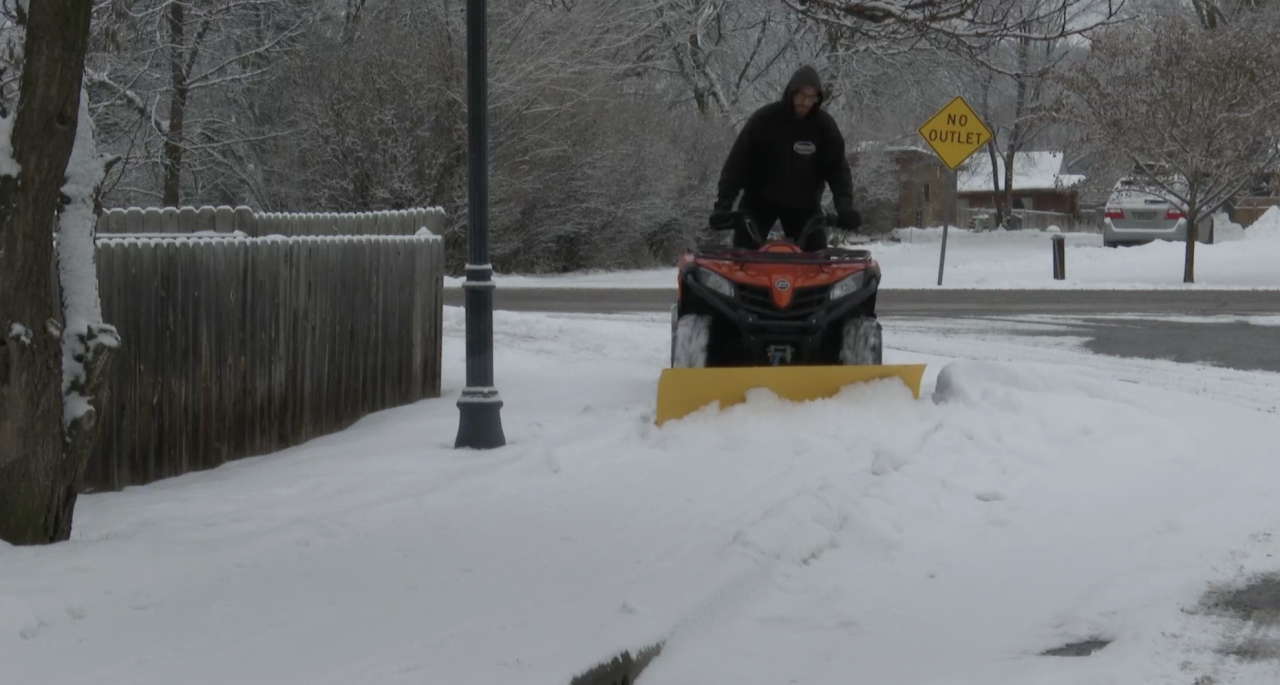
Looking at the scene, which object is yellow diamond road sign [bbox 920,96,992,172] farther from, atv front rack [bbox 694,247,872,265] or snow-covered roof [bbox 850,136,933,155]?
snow-covered roof [bbox 850,136,933,155]

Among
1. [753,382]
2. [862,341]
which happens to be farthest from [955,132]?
[753,382]

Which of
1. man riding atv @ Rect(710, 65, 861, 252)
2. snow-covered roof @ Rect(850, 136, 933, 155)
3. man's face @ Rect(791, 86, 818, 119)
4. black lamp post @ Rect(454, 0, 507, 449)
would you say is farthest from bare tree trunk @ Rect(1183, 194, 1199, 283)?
black lamp post @ Rect(454, 0, 507, 449)

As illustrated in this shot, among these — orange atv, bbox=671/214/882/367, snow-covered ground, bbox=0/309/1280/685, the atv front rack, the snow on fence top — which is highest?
the snow on fence top

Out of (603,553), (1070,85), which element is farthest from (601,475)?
(1070,85)

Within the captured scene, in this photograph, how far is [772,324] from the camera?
9719 millimetres

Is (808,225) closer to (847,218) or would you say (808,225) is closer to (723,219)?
(847,218)

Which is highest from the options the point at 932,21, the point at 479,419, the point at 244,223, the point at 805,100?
the point at 932,21

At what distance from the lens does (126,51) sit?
961 inches

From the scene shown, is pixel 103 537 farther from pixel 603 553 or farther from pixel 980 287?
pixel 980 287

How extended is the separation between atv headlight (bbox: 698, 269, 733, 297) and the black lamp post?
4.97 feet

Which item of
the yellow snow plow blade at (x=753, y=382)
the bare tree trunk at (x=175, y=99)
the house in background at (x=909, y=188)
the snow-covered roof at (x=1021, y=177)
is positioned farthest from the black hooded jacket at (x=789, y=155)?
the snow-covered roof at (x=1021, y=177)

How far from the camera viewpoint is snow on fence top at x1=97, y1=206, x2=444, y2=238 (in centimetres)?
1054

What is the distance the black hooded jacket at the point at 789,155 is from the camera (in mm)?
10055

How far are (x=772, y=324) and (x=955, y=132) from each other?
48.0 ft
